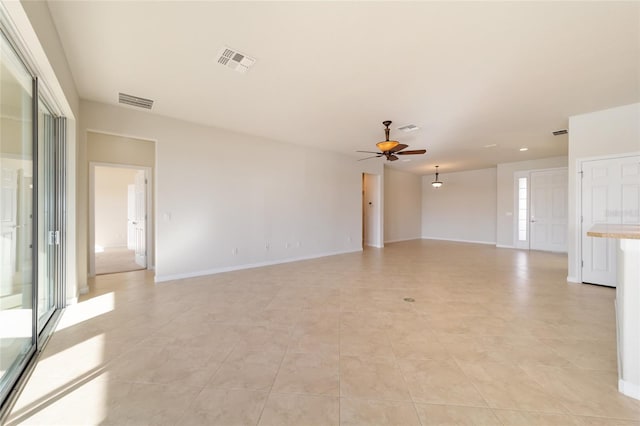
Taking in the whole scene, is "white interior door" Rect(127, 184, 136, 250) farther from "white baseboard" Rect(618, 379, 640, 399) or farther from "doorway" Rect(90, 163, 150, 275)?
"white baseboard" Rect(618, 379, 640, 399)

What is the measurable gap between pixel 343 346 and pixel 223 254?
3.53 meters

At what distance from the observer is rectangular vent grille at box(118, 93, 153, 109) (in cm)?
373

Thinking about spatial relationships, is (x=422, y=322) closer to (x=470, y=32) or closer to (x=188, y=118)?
(x=470, y=32)

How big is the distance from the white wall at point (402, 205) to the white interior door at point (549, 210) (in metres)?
3.87

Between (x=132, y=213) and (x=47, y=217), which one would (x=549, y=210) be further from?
(x=132, y=213)

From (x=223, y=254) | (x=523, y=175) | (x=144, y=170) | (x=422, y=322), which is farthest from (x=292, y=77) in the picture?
(x=523, y=175)

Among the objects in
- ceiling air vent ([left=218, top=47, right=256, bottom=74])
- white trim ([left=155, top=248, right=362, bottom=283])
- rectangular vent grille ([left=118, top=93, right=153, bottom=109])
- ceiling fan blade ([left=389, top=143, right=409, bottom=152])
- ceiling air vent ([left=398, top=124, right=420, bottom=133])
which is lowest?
white trim ([left=155, top=248, right=362, bottom=283])

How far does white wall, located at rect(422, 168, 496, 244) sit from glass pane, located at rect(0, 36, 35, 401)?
446 inches

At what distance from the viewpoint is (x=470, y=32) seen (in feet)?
7.59

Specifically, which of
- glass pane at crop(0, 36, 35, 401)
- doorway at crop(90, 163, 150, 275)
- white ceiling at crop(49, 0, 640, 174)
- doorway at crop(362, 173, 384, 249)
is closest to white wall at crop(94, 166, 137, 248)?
→ doorway at crop(90, 163, 150, 275)

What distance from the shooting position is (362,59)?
2732 millimetres

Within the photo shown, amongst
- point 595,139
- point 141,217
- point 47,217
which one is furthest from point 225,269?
point 595,139

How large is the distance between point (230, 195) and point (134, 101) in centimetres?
213

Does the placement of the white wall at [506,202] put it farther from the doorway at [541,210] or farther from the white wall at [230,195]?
the white wall at [230,195]
